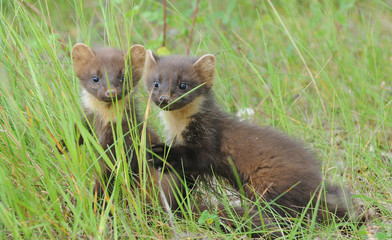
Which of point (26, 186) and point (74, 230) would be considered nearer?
point (74, 230)

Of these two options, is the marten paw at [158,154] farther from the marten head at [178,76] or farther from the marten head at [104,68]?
the marten head at [104,68]

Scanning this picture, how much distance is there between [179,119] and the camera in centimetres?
495

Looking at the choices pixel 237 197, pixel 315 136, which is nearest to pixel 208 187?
pixel 237 197

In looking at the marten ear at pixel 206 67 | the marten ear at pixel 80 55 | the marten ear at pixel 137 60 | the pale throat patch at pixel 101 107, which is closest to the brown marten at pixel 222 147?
the marten ear at pixel 206 67

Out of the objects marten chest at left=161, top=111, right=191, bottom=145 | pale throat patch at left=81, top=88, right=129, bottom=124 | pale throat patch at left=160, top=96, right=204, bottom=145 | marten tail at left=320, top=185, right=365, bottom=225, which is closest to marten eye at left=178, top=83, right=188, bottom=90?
pale throat patch at left=160, top=96, right=204, bottom=145

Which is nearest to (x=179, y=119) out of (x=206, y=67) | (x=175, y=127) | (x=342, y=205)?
(x=175, y=127)

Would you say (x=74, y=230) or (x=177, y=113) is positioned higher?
(x=177, y=113)

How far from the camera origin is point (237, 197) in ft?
16.3

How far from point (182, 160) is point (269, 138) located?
0.86 metres

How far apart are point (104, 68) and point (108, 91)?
0.91ft

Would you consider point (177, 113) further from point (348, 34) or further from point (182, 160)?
point (348, 34)

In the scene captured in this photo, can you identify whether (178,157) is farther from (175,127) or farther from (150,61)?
(150,61)

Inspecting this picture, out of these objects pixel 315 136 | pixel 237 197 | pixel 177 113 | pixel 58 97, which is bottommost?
pixel 237 197

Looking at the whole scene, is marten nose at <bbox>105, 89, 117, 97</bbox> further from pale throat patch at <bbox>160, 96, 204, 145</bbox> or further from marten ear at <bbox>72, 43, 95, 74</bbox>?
pale throat patch at <bbox>160, 96, 204, 145</bbox>
